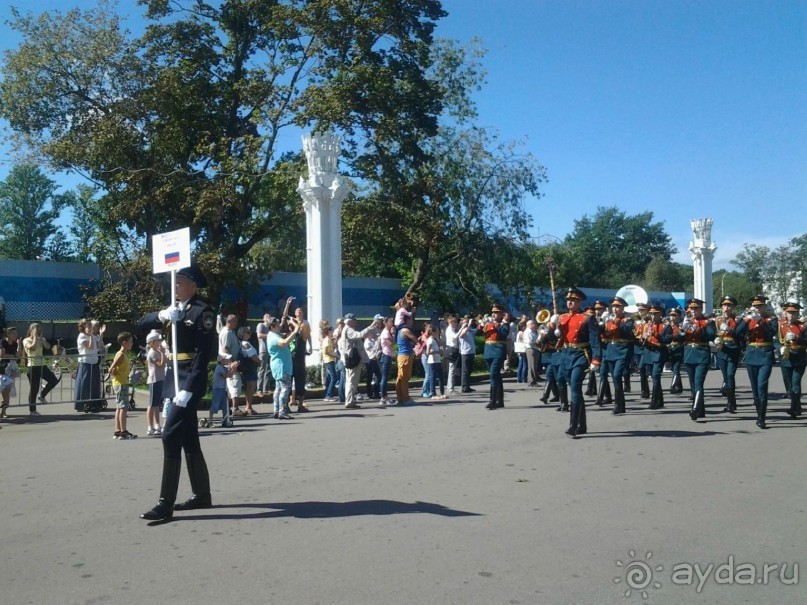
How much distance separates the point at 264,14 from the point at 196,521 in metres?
24.1

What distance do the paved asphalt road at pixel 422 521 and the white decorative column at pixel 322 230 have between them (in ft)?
29.6

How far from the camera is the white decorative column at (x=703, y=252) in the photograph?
39.7m

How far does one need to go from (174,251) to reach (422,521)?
3.87m

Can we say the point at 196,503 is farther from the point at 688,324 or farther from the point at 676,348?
the point at 676,348

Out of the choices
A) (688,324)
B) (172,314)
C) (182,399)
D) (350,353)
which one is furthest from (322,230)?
(182,399)

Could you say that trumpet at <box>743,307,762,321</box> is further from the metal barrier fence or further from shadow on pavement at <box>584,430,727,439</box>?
the metal barrier fence

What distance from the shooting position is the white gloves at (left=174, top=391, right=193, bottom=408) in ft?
21.5

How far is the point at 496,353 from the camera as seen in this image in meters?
14.6

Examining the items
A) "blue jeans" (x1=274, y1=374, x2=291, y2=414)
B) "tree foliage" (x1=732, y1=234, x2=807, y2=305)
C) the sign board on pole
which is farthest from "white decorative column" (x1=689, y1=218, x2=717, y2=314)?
the sign board on pole

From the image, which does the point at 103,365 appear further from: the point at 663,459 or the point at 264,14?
the point at 264,14

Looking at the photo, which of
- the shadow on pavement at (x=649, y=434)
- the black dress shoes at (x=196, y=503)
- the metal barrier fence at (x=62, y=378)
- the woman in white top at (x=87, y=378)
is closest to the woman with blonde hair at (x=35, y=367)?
the metal barrier fence at (x=62, y=378)

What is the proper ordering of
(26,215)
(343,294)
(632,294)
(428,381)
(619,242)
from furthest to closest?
(619,242)
(26,215)
(343,294)
(632,294)
(428,381)

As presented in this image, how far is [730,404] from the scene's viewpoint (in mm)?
13445

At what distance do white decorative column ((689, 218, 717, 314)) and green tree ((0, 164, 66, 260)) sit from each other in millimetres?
59791
